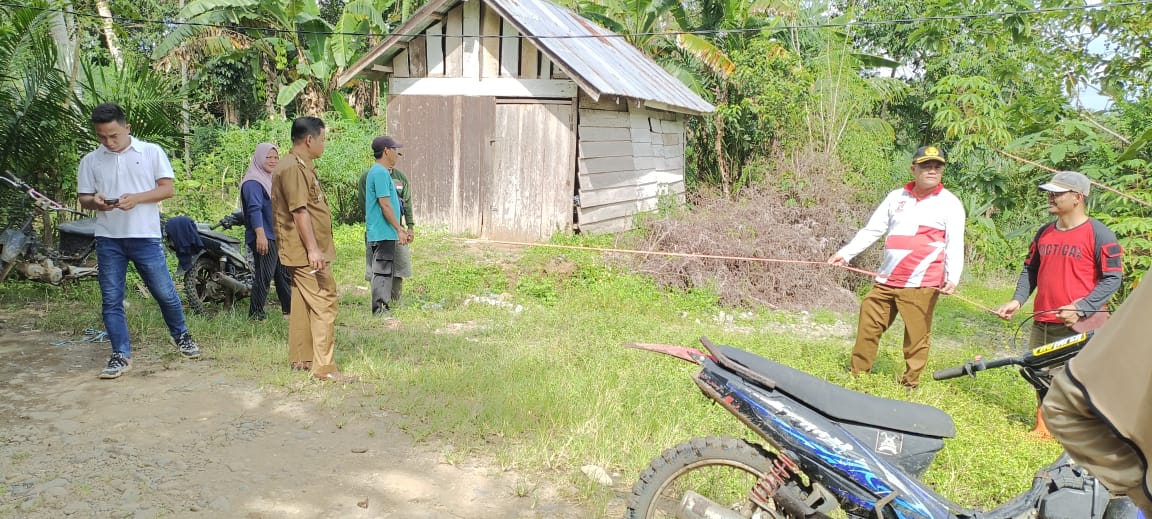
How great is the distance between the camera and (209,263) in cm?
701

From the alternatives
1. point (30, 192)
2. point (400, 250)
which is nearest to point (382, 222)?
point (400, 250)

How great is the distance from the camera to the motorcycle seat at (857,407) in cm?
260

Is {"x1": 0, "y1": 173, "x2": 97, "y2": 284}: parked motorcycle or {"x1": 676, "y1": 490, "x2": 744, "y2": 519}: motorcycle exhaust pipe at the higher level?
{"x1": 0, "y1": 173, "x2": 97, "y2": 284}: parked motorcycle

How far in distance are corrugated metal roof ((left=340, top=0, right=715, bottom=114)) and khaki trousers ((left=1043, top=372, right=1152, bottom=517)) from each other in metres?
9.18

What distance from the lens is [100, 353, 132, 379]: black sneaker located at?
16.3 ft

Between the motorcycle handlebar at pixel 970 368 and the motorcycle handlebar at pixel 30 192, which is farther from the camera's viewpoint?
the motorcycle handlebar at pixel 30 192

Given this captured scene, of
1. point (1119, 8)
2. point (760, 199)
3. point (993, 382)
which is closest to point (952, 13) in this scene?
point (1119, 8)

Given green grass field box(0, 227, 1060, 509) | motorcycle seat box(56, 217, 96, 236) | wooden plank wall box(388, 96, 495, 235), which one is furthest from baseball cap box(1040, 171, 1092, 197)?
wooden plank wall box(388, 96, 495, 235)

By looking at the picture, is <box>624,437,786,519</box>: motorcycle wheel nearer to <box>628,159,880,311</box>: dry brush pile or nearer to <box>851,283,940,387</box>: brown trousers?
<box>851,283,940,387</box>: brown trousers

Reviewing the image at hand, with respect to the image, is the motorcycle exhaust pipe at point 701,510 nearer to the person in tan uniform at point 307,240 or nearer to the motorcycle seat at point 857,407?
the motorcycle seat at point 857,407

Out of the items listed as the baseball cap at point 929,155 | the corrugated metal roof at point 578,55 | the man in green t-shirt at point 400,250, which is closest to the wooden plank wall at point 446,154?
the corrugated metal roof at point 578,55

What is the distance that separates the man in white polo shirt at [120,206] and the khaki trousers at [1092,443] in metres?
5.23

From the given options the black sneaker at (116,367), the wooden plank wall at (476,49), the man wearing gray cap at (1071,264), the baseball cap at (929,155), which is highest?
the wooden plank wall at (476,49)

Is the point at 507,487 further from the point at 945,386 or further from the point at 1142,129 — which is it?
the point at 1142,129
